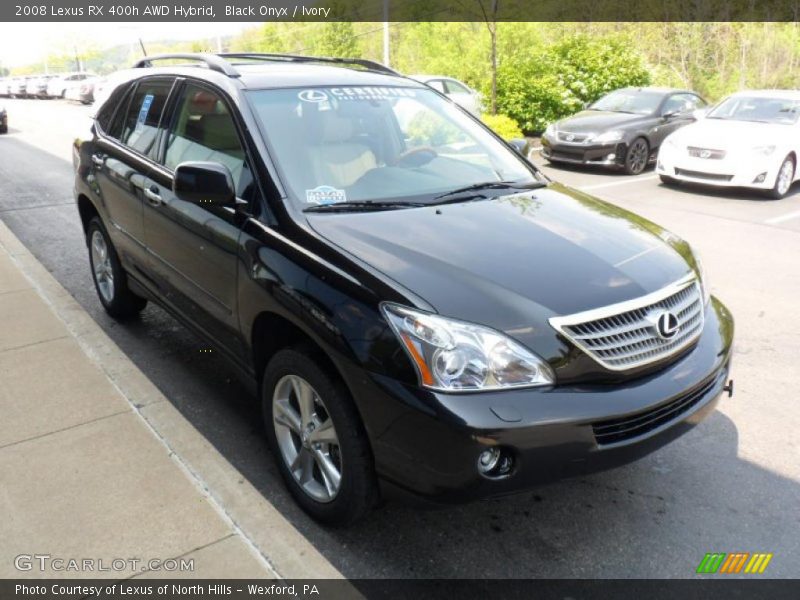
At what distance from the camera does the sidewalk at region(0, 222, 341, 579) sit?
2670mm

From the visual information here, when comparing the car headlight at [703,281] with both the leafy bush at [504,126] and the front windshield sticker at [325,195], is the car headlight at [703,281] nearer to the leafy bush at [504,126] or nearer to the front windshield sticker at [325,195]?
the front windshield sticker at [325,195]

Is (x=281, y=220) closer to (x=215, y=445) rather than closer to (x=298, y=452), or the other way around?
(x=298, y=452)

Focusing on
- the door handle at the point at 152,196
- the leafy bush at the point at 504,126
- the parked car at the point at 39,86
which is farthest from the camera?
the parked car at the point at 39,86

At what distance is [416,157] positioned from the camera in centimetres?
380

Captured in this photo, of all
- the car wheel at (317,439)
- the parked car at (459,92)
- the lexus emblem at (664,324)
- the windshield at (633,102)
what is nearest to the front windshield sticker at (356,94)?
the car wheel at (317,439)

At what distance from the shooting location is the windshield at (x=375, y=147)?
11.0 feet

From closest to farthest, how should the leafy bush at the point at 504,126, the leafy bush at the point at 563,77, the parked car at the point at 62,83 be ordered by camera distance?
the leafy bush at the point at 504,126 < the leafy bush at the point at 563,77 < the parked car at the point at 62,83

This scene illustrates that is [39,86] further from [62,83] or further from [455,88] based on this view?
[455,88]

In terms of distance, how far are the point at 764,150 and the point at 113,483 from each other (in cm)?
985

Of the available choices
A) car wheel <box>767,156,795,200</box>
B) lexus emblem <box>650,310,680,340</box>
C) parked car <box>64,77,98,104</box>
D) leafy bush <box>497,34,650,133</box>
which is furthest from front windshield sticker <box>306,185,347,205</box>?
parked car <box>64,77,98,104</box>

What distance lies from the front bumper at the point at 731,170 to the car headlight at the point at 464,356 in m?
8.90

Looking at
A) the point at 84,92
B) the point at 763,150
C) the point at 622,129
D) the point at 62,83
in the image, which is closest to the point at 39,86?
the point at 62,83

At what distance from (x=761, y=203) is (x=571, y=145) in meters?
3.31

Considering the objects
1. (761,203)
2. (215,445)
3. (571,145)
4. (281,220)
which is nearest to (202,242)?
(281,220)
